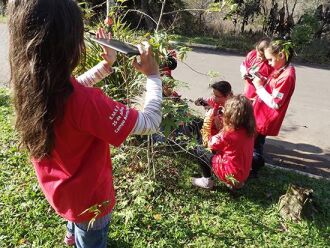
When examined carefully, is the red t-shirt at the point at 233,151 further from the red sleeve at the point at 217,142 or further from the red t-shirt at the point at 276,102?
the red t-shirt at the point at 276,102

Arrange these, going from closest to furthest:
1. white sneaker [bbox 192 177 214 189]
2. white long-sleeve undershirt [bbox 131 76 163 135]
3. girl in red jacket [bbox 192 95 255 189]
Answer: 1. white long-sleeve undershirt [bbox 131 76 163 135]
2. girl in red jacket [bbox 192 95 255 189]
3. white sneaker [bbox 192 177 214 189]

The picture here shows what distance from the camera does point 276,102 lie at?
12.2ft

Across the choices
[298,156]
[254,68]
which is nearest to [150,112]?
[254,68]

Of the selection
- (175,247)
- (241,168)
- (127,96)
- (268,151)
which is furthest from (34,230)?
(268,151)

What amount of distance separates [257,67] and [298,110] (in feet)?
9.08

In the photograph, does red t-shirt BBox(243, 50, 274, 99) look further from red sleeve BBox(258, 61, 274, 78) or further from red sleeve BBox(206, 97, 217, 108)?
red sleeve BBox(206, 97, 217, 108)

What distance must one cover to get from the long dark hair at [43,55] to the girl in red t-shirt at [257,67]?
2979mm

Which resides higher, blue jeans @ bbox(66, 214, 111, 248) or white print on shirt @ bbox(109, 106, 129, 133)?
white print on shirt @ bbox(109, 106, 129, 133)

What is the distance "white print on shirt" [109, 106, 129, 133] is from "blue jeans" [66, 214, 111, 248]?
717 millimetres

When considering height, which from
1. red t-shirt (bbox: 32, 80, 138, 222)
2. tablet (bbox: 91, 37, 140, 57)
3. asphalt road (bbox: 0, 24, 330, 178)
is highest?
tablet (bbox: 91, 37, 140, 57)

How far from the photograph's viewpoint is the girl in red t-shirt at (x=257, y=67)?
4.09m

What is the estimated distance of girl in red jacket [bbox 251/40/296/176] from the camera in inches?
145

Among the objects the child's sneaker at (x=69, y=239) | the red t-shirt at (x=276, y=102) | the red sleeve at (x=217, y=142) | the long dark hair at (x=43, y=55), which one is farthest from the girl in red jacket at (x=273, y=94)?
the long dark hair at (x=43, y=55)

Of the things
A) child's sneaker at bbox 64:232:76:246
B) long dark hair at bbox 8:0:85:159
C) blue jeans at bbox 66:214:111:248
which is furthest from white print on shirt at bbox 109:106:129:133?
child's sneaker at bbox 64:232:76:246
